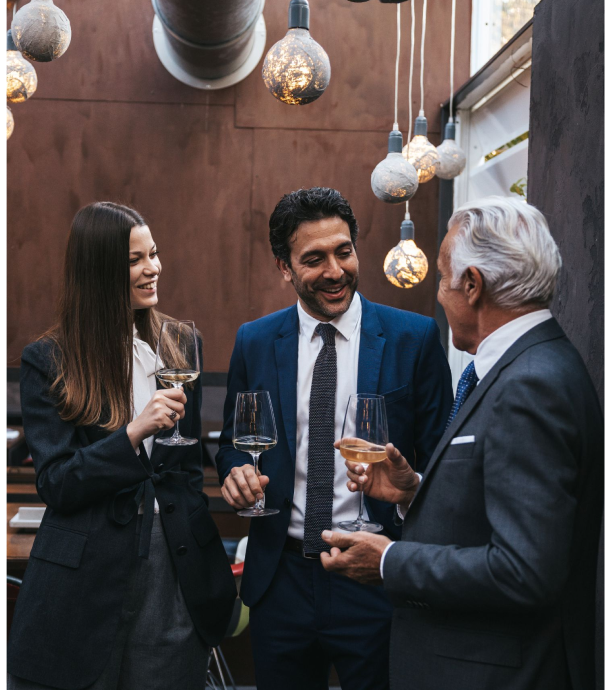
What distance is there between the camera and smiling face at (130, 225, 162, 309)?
1888mm

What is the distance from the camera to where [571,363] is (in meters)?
1.25

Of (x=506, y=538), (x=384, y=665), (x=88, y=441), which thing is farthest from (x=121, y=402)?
(x=506, y=538)

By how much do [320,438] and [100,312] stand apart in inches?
25.5

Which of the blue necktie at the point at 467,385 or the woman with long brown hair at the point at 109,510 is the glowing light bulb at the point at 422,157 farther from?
the blue necktie at the point at 467,385

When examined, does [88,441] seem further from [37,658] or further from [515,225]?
[515,225]

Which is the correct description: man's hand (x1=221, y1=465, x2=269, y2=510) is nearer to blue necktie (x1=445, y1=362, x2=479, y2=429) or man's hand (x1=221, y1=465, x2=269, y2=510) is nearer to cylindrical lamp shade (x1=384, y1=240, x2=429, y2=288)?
blue necktie (x1=445, y1=362, x2=479, y2=429)

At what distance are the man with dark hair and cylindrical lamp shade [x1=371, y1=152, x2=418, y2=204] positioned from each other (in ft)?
3.60

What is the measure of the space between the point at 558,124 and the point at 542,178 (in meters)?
0.16

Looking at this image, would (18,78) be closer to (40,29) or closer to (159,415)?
(40,29)

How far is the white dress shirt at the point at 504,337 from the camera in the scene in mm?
1310

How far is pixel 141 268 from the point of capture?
1896 mm

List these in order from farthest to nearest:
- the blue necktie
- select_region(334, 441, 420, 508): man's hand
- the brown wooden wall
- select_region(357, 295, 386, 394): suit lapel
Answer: the brown wooden wall
select_region(357, 295, 386, 394): suit lapel
select_region(334, 441, 420, 508): man's hand
the blue necktie

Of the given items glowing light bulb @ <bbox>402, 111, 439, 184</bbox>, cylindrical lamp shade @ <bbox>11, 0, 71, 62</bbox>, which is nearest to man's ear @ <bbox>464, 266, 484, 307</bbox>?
cylindrical lamp shade @ <bbox>11, 0, 71, 62</bbox>

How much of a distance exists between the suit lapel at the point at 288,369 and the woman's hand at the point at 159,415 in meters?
0.33
